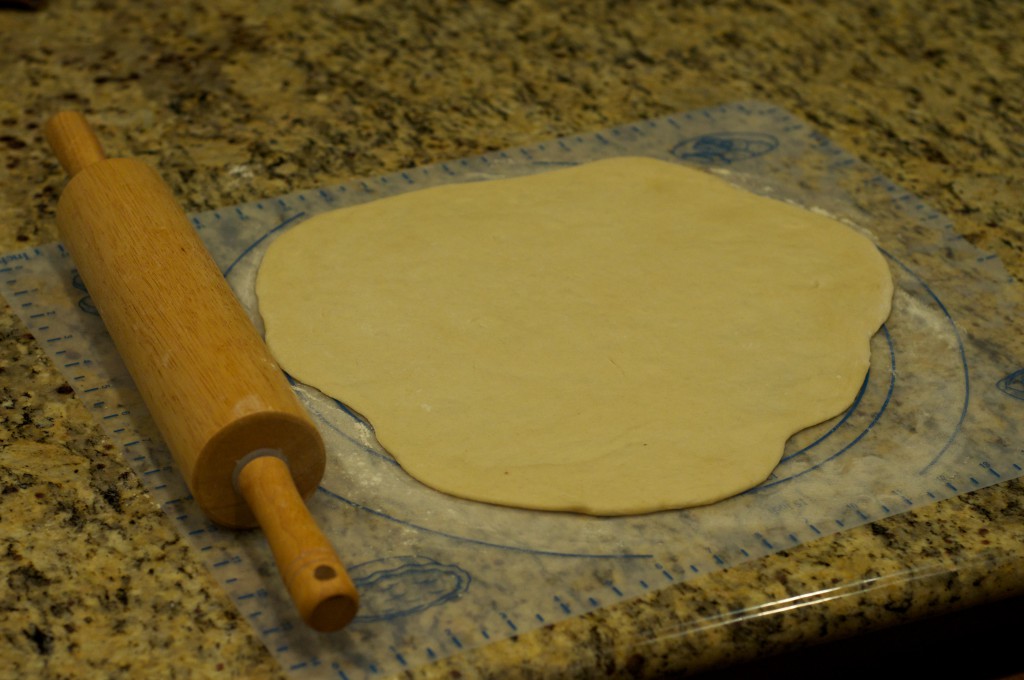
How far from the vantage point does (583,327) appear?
123 centimetres

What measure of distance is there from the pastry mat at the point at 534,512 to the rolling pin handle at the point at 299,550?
7 centimetres

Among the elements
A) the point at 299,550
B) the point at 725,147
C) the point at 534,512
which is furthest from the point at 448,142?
the point at 299,550

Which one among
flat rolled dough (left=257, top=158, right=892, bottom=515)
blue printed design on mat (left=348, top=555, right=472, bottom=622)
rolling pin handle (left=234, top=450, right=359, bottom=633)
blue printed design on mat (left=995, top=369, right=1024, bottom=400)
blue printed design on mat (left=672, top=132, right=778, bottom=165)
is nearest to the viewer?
rolling pin handle (left=234, top=450, right=359, bottom=633)

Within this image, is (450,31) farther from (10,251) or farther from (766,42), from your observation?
(10,251)

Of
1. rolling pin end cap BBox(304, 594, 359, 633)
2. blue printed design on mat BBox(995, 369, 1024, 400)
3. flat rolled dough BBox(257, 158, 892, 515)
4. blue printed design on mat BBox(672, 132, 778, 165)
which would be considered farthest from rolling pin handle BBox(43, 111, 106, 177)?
blue printed design on mat BBox(995, 369, 1024, 400)

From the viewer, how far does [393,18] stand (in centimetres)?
193

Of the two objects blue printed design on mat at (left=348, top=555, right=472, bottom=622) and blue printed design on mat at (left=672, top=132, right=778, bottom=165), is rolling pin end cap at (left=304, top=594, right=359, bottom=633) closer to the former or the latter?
blue printed design on mat at (left=348, top=555, right=472, bottom=622)

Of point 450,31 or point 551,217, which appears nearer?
point 551,217

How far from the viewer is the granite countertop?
3.09ft

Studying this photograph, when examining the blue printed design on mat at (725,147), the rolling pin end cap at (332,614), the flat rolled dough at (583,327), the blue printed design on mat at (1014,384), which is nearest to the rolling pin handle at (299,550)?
the rolling pin end cap at (332,614)

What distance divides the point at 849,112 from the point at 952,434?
731 mm

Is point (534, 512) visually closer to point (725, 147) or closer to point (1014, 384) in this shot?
point (1014, 384)

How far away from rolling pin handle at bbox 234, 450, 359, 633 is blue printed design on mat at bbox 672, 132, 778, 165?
0.85m

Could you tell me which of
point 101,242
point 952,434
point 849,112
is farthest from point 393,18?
point 952,434
